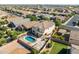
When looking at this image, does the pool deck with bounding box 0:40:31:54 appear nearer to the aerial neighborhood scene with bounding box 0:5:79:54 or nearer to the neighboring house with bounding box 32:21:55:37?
the aerial neighborhood scene with bounding box 0:5:79:54

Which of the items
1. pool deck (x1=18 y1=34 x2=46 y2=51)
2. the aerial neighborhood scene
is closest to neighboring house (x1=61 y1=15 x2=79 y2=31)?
the aerial neighborhood scene

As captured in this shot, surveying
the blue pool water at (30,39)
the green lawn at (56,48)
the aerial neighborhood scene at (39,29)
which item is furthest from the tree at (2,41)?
the green lawn at (56,48)

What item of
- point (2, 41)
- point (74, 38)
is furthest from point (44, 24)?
point (2, 41)

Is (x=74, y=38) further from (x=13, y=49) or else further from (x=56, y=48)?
(x=13, y=49)

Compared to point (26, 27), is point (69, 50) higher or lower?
lower
